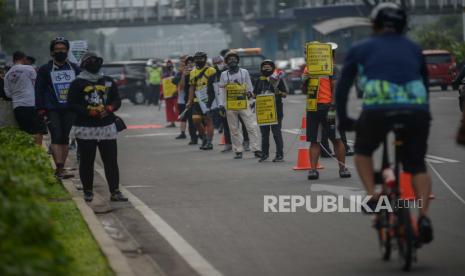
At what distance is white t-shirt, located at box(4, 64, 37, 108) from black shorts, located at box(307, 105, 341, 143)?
460cm

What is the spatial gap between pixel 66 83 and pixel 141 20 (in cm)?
9811

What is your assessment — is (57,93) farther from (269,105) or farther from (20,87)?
(269,105)

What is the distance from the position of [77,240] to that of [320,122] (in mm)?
6706

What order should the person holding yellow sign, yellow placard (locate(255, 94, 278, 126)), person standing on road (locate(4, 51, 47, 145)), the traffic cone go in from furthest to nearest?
yellow placard (locate(255, 94, 278, 126)), the person holding yellow sign, person standing on road (locate(4, 51, 47, 145)), the traffic cone

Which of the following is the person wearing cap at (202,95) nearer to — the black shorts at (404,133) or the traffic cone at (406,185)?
the traffic cone at (406,185)

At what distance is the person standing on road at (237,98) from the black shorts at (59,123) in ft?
17.4

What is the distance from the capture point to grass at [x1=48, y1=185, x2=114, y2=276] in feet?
30.6

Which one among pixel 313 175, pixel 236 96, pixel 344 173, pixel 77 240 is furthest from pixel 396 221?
pixel 236 96

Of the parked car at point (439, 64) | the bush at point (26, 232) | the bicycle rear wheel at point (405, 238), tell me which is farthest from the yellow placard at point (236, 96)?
the parked car at point (439, 64)

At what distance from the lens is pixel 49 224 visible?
7.41 metres

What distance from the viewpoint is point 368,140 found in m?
9.52

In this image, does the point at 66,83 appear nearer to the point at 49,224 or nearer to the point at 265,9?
the point at 49,224

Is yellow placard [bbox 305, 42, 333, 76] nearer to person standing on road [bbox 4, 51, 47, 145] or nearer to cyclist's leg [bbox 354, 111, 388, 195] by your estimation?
person standing on road [bbox 4, 51, 47, 145]

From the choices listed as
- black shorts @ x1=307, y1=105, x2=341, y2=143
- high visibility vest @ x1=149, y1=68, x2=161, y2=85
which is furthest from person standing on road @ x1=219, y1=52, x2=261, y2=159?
high visibility vest @ x1=149, y1=68, x2=161, y2=85
